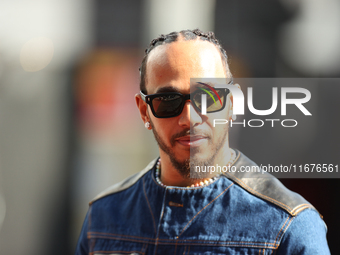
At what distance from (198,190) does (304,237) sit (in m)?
0.57

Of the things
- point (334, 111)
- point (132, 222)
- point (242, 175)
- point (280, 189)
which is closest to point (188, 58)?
point (242, 175)

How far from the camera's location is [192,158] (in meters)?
1.89

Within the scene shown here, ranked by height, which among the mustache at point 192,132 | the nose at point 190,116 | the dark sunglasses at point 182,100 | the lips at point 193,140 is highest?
the dark sunglasses at point 182,100

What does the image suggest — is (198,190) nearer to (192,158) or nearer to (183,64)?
(192,158)

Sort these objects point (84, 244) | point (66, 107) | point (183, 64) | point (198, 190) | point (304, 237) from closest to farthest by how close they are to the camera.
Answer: point (304, 237), point (183, 64), point (198, 190), point (84, 244), point (66, 107)

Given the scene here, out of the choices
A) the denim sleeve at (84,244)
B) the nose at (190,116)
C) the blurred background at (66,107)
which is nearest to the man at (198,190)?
the nose at (190,116)

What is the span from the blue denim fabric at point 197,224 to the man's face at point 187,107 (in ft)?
0.67

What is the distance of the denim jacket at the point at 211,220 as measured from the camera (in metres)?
1.74

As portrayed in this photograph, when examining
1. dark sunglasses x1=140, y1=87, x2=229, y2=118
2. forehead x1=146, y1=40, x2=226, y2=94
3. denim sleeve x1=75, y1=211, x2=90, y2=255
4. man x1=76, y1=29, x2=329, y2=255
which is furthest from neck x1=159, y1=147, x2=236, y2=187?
denim sleeve x1=75, y1=211, x2=90, y2=255

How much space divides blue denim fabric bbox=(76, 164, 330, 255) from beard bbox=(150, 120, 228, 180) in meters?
0.09

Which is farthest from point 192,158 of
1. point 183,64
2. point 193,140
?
point 183,64

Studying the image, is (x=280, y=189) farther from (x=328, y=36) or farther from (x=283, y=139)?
(x=328, y=36)

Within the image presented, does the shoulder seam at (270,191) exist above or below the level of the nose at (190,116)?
below

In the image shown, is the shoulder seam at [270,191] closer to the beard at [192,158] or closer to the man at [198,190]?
the man at [198,190]
